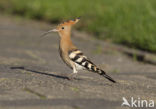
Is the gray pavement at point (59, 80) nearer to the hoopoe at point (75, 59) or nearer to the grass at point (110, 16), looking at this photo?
the hoopoe at point (75, 59)

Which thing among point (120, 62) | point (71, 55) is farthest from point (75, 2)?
point (71, 55)

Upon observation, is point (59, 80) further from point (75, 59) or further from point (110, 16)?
point (110, 16)

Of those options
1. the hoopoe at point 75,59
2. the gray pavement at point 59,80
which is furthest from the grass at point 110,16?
the hoopoe at point 75,59

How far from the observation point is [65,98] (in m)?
3.93

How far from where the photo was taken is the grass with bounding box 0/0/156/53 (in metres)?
8.55

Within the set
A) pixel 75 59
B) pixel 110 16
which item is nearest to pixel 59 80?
pixel 75 59

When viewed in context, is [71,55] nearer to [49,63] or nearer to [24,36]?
[49,63]

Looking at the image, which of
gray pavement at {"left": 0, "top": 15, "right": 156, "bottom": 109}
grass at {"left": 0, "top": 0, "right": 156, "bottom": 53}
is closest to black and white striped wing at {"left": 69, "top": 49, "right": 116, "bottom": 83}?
gray pavement at {"left": 0, "top": 15, "right": 156, "bottom": 109}

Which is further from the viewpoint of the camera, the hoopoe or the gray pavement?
the hoopoe

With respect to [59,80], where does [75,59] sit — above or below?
above

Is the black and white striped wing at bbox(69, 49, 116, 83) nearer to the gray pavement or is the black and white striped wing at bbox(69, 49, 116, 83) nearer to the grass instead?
the gray pavement

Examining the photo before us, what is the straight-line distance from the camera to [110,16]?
9773 millimetres

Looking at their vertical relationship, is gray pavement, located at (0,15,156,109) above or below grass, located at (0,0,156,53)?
below

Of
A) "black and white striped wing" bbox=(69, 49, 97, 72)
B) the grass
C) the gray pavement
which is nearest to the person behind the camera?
the gray pavement
